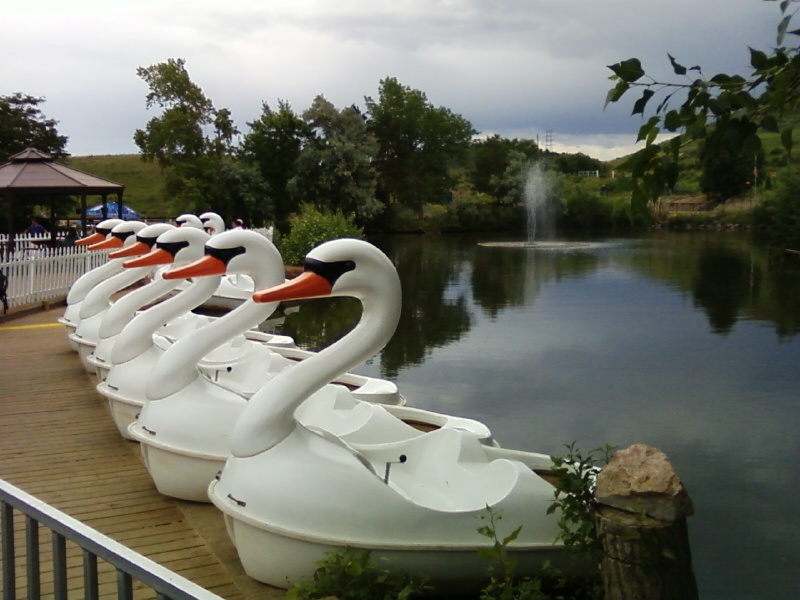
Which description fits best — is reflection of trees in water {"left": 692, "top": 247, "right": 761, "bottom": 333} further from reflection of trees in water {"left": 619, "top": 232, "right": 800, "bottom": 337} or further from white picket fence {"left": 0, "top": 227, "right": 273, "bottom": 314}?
white picket fence {"left": 0, "top": 227, "right": 273, "bottom": 314}

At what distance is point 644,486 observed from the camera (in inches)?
123

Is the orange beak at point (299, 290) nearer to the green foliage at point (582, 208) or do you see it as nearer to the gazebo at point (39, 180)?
the gazebo at point (39, 180)

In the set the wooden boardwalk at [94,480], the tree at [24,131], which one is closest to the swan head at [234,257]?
the wooden boardwalk at [94,480]

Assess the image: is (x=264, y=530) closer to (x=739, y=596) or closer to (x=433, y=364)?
(x=739, y=596)

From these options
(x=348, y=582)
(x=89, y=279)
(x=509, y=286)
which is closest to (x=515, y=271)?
(x=509, y=286)

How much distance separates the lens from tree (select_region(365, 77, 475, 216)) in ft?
198

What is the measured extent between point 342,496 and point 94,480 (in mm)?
2594

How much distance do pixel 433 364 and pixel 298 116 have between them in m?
41.2

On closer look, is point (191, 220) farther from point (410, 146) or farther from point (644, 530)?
point (410, 146)

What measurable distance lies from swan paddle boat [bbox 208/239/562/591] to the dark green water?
256 centimetres

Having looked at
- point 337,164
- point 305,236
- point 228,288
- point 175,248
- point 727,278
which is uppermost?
point 337,164

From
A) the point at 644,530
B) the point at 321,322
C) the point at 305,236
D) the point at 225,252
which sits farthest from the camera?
the point at 305,236

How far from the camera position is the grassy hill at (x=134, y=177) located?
67.3 m

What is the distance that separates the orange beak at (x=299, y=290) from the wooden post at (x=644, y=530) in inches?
68.6
